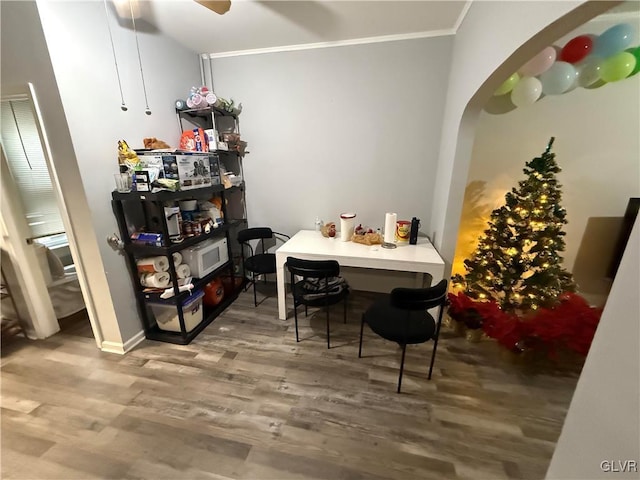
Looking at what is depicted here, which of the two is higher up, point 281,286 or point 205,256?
point 205,256

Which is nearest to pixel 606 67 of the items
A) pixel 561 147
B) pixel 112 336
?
pixel 561 147

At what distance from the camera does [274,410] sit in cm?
155

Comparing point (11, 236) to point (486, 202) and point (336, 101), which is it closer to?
point (336, 101)

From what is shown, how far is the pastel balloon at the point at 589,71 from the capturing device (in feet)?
5.96

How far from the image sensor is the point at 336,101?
2.50 m

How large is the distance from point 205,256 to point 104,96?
4.46ft

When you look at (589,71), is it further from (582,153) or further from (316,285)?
(316,285)

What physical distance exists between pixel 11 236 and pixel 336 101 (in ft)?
9.80

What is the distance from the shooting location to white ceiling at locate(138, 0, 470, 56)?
1.82 m

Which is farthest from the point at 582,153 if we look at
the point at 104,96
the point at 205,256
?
the point at 104,96

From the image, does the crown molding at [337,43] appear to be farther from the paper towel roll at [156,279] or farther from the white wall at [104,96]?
the paper towel roll at [156,279]

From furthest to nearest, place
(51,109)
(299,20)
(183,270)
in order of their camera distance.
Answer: (183,270), (299,20), (51,109)

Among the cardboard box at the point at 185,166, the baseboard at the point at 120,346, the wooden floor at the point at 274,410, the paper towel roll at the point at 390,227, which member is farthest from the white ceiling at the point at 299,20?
the wooden floor at the point at 274,410

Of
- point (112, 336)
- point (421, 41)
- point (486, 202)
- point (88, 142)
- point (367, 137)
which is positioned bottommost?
point (112, 336)
